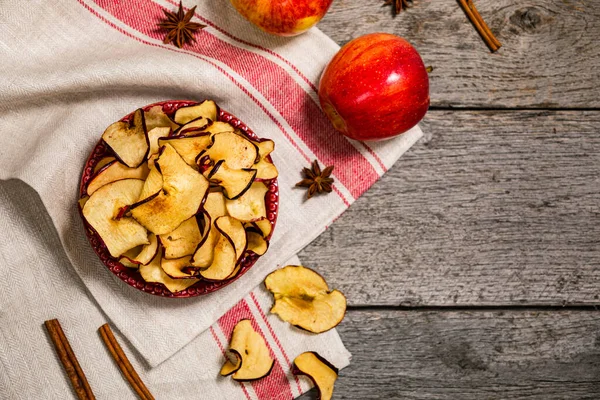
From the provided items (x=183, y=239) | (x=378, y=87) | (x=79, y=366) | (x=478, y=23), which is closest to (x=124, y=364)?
(x=79, y=366)

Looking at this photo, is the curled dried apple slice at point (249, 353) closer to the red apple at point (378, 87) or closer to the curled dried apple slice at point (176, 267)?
the curled dried apple slice at point (176, 267)

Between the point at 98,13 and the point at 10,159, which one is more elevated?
the point at 98,13

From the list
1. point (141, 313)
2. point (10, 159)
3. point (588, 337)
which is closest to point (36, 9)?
point (10, 159)

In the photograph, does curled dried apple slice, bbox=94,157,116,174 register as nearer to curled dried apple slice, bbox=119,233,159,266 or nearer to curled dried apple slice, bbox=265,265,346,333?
curled dried apple slice, bbox=119,233,159,266

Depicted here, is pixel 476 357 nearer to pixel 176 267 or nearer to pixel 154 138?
pixel 176 267

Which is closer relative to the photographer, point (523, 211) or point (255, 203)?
point (255, 203)

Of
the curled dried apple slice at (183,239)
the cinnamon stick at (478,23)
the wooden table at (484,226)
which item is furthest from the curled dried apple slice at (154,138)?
the cinnamon stick at (478,23)

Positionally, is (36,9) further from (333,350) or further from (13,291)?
(333,350)
